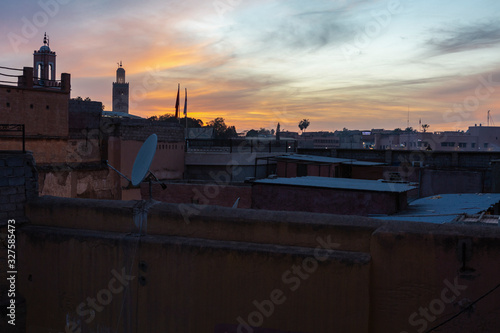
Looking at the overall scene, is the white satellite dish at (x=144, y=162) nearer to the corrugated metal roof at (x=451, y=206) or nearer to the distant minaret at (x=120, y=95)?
the corrugated metal roof at (x=451, y=206)

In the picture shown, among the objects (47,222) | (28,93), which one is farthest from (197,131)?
(47,222)

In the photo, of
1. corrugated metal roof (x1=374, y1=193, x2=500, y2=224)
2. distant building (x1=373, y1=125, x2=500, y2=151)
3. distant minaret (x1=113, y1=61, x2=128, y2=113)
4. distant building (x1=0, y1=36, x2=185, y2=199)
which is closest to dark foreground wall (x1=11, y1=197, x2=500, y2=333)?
corrugated metal roof (x1=374, y1=193, x2=500, y2=224)

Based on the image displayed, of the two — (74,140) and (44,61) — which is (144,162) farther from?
(44,61)

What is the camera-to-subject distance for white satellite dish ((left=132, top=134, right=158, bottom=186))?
612 centimetres

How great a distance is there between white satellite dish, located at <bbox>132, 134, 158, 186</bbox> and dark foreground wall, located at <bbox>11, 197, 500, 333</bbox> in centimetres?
39

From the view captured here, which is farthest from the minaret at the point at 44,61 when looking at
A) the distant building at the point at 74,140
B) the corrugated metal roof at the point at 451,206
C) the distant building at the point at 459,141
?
the distant building at the point at 459,141

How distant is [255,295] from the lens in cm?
539

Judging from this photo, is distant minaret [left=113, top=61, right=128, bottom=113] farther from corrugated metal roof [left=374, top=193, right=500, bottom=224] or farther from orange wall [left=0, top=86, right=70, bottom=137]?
corrugated metal roof [left=374, top=193, right=500, bottom=224]

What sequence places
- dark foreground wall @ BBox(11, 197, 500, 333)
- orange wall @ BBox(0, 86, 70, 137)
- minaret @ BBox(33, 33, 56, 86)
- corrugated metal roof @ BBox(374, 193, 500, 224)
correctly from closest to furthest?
dark foreground wall @ BBox(11, 197, 500, 333) → corrugated metal roof @ BBox(374, 193, 500, 224) → orange wall @ BBox(0, 86, 70, 137) → minaret @ BBox(33, 33, 56, 86)

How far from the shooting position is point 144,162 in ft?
20.8

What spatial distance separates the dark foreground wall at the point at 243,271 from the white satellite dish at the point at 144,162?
1.28ft

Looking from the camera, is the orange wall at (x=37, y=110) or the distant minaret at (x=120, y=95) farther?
the distant minaret at (x=120, y=95)

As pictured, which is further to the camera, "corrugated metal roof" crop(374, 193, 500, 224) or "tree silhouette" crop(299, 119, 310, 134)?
"tree silhouette" crop(299, 119, 310, 134)

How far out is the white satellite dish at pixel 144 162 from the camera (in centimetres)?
612
